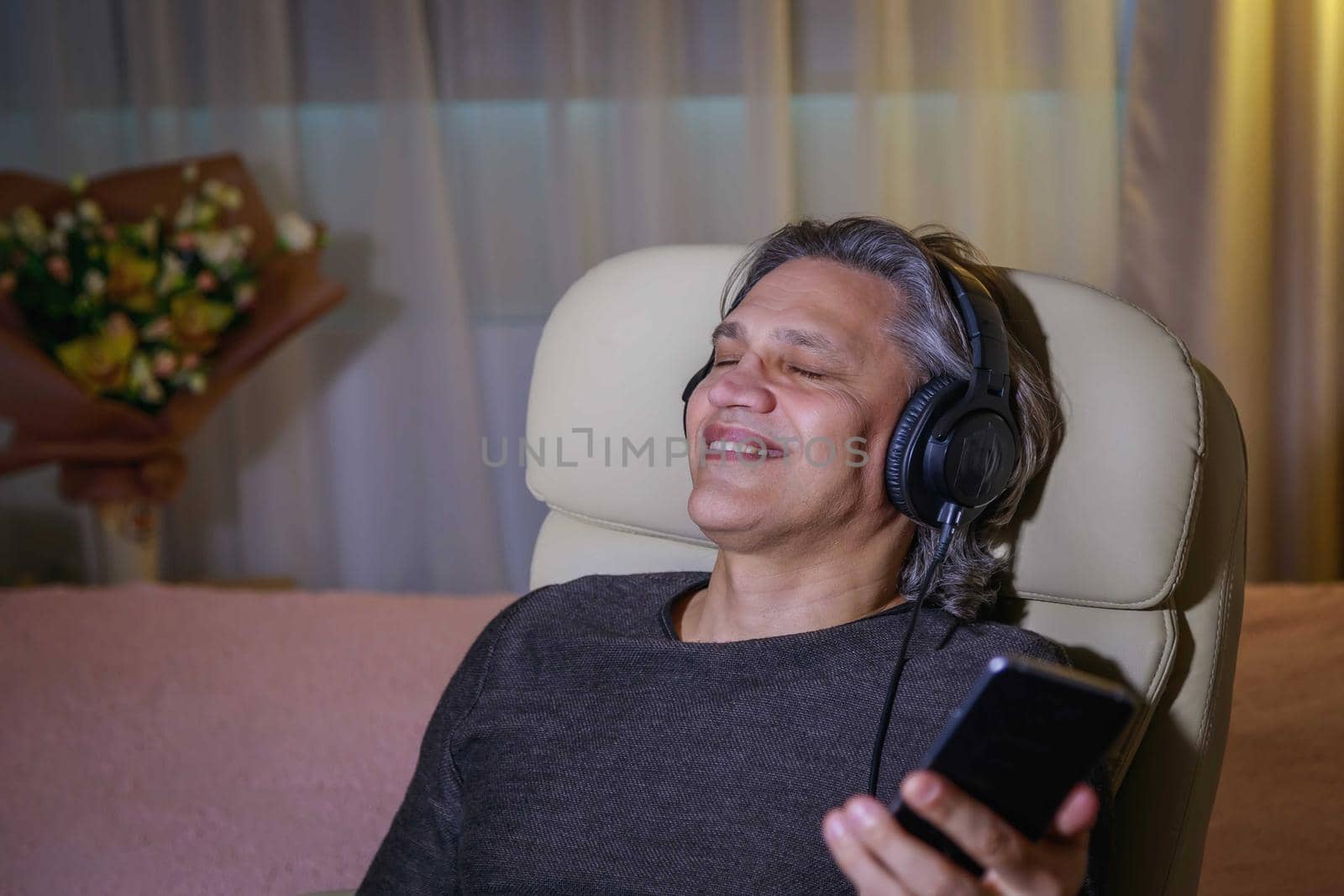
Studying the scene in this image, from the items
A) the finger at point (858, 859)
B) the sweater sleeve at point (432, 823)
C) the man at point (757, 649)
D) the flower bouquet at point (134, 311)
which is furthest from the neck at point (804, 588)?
the flower bouquet at point (134, 311)

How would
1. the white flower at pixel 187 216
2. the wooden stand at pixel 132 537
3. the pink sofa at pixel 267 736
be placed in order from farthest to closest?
the wooden stand at pixel 132 537 < the white flower at pixel 187 216 < the pink sofa at pixel 267 736

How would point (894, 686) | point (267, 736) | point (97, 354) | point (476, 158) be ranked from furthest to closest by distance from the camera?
1. point (476, 158)
2. point (97, 354)
3. point (267, 736)
4. point (894, 686)

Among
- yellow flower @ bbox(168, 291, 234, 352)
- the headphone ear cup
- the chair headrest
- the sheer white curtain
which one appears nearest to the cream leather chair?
the chair headrest

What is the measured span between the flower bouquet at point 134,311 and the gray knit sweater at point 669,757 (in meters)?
1.43

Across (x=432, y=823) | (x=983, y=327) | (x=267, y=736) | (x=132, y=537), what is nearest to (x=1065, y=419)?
(x=983, y=327)

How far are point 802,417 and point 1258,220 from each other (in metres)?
1.90

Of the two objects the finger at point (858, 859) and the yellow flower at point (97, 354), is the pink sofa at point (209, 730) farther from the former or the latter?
the finger at point (858, 859)

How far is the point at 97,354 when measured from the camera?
2.21 metres

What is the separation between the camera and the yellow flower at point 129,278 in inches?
87.1

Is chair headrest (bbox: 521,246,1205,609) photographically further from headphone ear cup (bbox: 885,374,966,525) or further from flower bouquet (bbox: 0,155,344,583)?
flower bouquet (bbox: 0,155,344,583)

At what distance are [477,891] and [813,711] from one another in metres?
0.32

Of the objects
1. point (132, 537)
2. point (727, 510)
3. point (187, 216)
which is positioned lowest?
point (132, 537)

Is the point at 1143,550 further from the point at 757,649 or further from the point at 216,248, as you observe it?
the point at 216,248

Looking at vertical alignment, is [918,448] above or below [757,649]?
above
